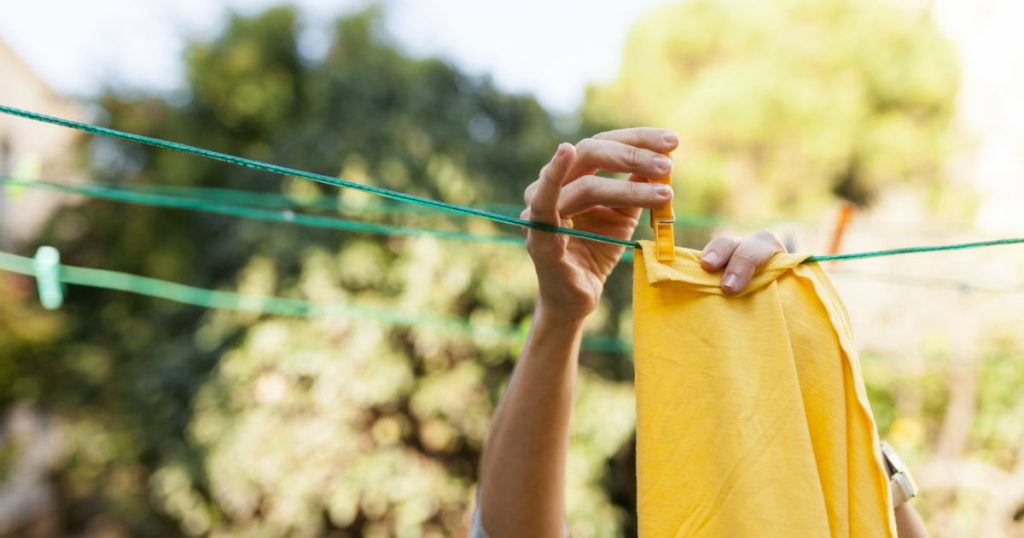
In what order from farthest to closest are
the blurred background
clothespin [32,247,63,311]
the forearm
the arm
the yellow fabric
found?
the blurred background → clothespin [32,247,63,311] → the forearm → the arm → the yellow fabric

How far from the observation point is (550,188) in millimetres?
822

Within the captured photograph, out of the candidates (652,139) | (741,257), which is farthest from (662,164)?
(741,257)

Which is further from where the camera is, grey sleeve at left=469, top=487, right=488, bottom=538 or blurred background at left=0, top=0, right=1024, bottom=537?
blurred background at left=0, top=0, right=1024, bottom=537

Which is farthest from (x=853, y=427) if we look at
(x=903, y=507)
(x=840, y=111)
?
(x=840, y=111)

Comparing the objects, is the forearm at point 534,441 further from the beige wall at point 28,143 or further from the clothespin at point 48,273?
the beige wall at point 28,143

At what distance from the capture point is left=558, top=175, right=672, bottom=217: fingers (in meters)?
0.80

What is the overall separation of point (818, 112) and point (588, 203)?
10.5 m

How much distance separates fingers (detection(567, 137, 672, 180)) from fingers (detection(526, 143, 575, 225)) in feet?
0.10

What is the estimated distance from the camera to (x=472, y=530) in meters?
1.03

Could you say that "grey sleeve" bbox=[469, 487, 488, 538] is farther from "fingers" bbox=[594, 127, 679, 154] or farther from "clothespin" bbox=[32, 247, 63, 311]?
"clothespin" bbox=[32, 247, 63, 311]

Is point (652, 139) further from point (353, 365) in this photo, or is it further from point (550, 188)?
point (353, 365)

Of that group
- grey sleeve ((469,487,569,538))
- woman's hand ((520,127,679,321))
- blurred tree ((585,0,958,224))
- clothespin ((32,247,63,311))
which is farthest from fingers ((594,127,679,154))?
blurred tree ((585,0,958,224))

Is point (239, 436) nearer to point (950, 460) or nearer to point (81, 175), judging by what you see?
point (950, 460)

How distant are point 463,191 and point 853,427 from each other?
3.75 metres
